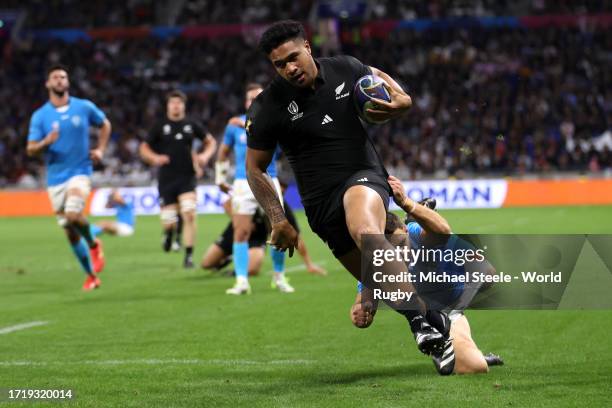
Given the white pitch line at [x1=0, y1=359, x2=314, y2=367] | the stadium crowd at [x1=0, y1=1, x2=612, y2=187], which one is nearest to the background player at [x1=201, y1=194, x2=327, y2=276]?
the white pitch line at [x1=0, y1=359, x2=314, y2=367]

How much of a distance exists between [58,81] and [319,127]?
724 centimetres

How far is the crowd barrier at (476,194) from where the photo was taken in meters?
31.4

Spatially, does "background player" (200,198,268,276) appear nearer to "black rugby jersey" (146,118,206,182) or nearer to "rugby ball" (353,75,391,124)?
"black rugby jersey" (146,118,206,182)

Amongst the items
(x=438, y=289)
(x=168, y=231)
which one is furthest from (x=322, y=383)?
(x=168, y=231)

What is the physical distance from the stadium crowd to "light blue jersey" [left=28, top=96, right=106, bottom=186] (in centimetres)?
2029

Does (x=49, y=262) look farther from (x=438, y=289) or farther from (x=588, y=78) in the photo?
(x=588, y=78)

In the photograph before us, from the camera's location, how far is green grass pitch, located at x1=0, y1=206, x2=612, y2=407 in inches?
249

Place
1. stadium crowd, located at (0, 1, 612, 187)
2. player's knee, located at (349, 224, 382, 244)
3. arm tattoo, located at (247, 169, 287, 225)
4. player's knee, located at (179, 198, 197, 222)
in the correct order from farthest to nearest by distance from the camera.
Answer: stadium crowd, located at (0, 1, 612, 187), player's knee, located at (179, 198, 197, 222), arm tattoo, located at (247, 169, 287, 225), player's knee, located at (349, 224, 382, 244)

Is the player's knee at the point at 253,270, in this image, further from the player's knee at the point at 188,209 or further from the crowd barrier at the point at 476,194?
the crowd barrier at the point at 476,194

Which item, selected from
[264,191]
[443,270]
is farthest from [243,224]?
[443,270]

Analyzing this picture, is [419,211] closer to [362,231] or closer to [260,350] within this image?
[362,231]

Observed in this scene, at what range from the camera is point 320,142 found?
6.95 m

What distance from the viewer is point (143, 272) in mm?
16047

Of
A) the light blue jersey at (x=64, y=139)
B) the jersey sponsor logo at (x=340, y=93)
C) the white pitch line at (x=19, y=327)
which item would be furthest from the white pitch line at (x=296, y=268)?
the jersey sponsor logo at (x=340, y=93)
